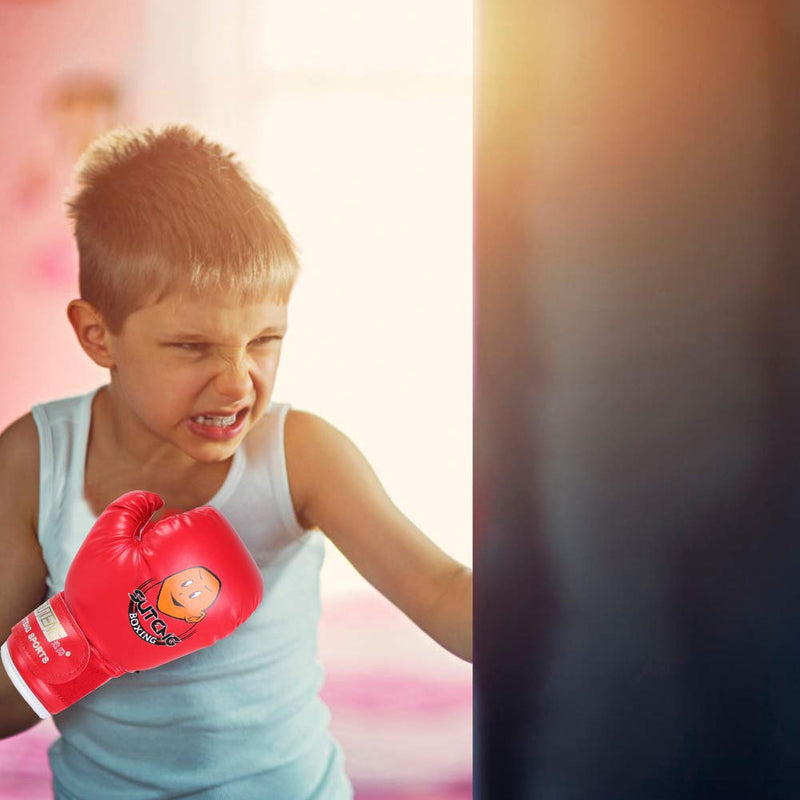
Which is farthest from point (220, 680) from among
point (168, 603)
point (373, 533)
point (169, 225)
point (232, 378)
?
point (169, 225)

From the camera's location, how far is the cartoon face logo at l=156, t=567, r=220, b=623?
1.21 meters

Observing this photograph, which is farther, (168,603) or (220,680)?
(220,680)

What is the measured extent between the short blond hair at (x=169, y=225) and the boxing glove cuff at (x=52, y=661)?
1.14 feet

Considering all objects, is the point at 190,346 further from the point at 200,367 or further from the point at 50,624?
the point at 50,624

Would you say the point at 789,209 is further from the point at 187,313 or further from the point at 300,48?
the point at 187,313

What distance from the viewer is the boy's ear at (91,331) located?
4.24 ft

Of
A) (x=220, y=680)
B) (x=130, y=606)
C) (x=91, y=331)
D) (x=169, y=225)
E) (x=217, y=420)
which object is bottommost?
(x=220, y=680)

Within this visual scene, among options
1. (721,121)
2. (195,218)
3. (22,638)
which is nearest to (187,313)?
(195,218)

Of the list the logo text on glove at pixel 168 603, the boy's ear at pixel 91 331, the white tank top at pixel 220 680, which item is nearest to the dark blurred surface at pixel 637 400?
the white tank top at pixel 220 680

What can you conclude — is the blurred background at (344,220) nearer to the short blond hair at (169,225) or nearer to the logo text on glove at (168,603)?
the short blond hair at (169,225)

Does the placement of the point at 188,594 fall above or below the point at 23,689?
above

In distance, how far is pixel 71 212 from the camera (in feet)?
4.25

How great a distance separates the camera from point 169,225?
49.5 inches

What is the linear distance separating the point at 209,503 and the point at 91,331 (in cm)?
25
